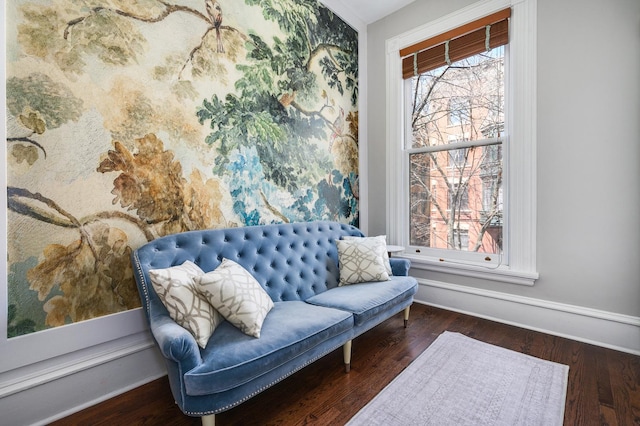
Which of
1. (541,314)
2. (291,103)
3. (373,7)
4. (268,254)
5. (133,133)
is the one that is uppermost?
(373,7)

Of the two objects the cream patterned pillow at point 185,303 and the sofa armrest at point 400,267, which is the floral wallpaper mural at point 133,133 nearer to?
the cream patterned pillow at point 185,303

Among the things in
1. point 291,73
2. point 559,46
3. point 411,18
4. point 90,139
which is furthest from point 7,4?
point 559,46

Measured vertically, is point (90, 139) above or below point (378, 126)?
below

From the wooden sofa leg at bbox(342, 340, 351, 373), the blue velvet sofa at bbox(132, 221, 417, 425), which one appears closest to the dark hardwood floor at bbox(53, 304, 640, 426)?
the wooden sofa leg at bbox(342, 340, 351, 373)

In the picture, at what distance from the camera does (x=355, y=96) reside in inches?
142

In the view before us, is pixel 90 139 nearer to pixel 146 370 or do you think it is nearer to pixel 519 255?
pixel 146 370

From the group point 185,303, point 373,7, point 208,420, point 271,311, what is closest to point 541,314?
point 271,311

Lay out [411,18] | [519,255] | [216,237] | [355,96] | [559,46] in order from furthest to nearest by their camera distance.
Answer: [355,96] < [411,18] < [519,255] < [559,46] < [216,237]

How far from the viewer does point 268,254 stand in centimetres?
228

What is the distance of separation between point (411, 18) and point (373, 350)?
3.40 metres

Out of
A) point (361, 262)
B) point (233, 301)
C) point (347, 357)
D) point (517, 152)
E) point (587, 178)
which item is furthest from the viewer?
point (517, 152)

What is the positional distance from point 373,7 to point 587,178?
272 cm

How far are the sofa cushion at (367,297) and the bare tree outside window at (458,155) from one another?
0.94 meters

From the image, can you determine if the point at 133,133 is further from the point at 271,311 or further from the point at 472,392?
the point at 472,392
